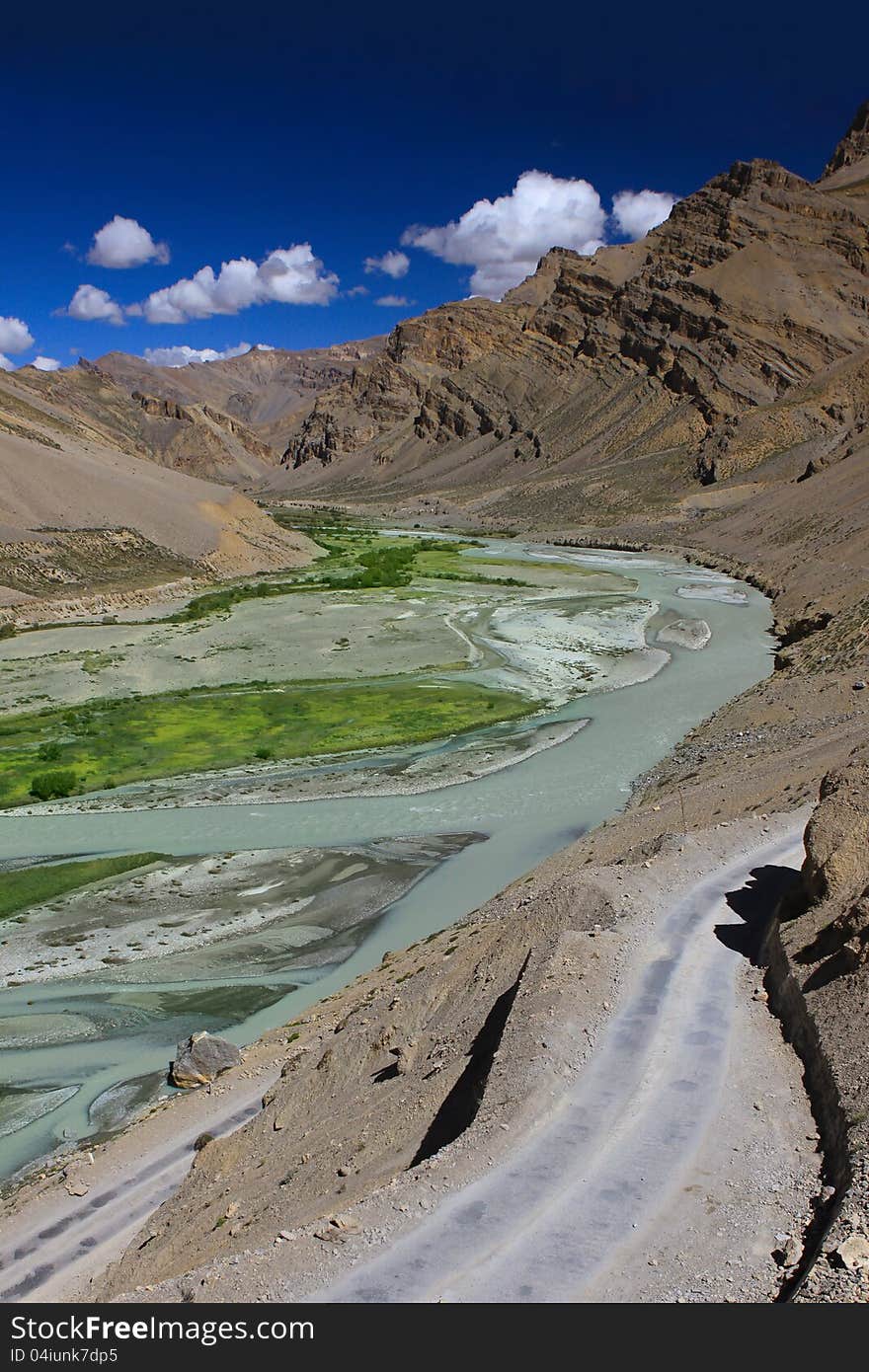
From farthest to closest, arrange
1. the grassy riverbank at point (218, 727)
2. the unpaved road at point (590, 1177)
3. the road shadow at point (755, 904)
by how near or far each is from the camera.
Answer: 1. the grassy riverbank at point (218, 727)
2. the road shadow at point (755, 904)
3. the unpaved road at point (590, 1177)

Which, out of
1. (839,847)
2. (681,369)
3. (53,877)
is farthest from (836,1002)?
(681,369)

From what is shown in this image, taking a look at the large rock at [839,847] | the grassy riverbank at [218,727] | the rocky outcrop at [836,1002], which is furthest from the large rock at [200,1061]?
the grassy riverbank at [218,727]

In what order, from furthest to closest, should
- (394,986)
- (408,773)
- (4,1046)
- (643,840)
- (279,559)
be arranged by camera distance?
(279,559)
(408,773)
(643,840)
(4,1046)
(394,986)

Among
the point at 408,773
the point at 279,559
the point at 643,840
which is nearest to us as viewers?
the point at 643,840

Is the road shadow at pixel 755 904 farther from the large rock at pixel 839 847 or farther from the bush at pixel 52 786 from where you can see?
the bush at pixel 52 786

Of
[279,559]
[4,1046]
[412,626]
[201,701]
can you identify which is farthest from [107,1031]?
[279,559]

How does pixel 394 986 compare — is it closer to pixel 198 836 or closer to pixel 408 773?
pixel 198 836

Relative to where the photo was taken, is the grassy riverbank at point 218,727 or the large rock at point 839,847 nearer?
the large rock at point 839,847

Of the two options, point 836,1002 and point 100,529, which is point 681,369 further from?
point 836,1002
